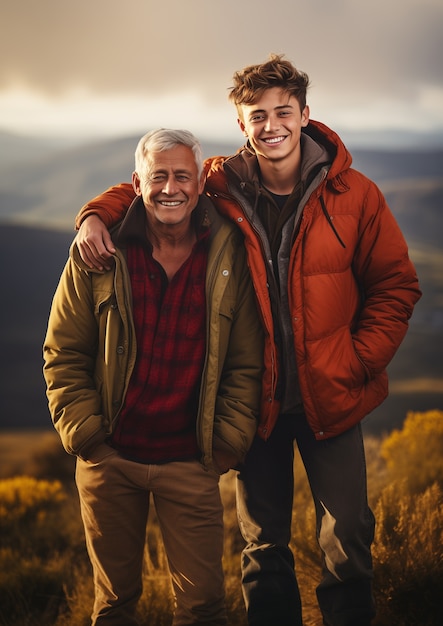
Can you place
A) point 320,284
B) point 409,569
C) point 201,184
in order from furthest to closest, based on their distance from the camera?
1. point 409,569
2. point 201,184
3. point 320,284

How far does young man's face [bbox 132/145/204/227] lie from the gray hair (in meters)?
0.02

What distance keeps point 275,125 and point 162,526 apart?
145 cm

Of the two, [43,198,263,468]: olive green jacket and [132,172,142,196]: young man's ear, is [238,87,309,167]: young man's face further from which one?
[132,172,142,196]: young man's ear

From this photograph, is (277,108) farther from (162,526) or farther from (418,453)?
(418,453)

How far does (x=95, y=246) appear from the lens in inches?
83.4

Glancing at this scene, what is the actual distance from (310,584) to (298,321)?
1.63m

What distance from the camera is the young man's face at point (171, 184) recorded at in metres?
2.13

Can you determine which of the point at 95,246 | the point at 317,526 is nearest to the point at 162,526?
the point at 317,526

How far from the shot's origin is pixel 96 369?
7.41ft

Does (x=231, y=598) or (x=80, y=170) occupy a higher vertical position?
(x=80, y=170)

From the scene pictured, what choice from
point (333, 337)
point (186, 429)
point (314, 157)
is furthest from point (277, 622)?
point (314, 157)

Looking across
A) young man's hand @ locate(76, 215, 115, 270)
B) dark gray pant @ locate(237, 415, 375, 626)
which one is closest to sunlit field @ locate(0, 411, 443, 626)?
dark gray pant @ locate(237, 415, 375, 626)

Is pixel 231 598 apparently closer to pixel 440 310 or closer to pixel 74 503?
pixel 74 503

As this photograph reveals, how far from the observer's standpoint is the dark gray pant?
2.20 m
